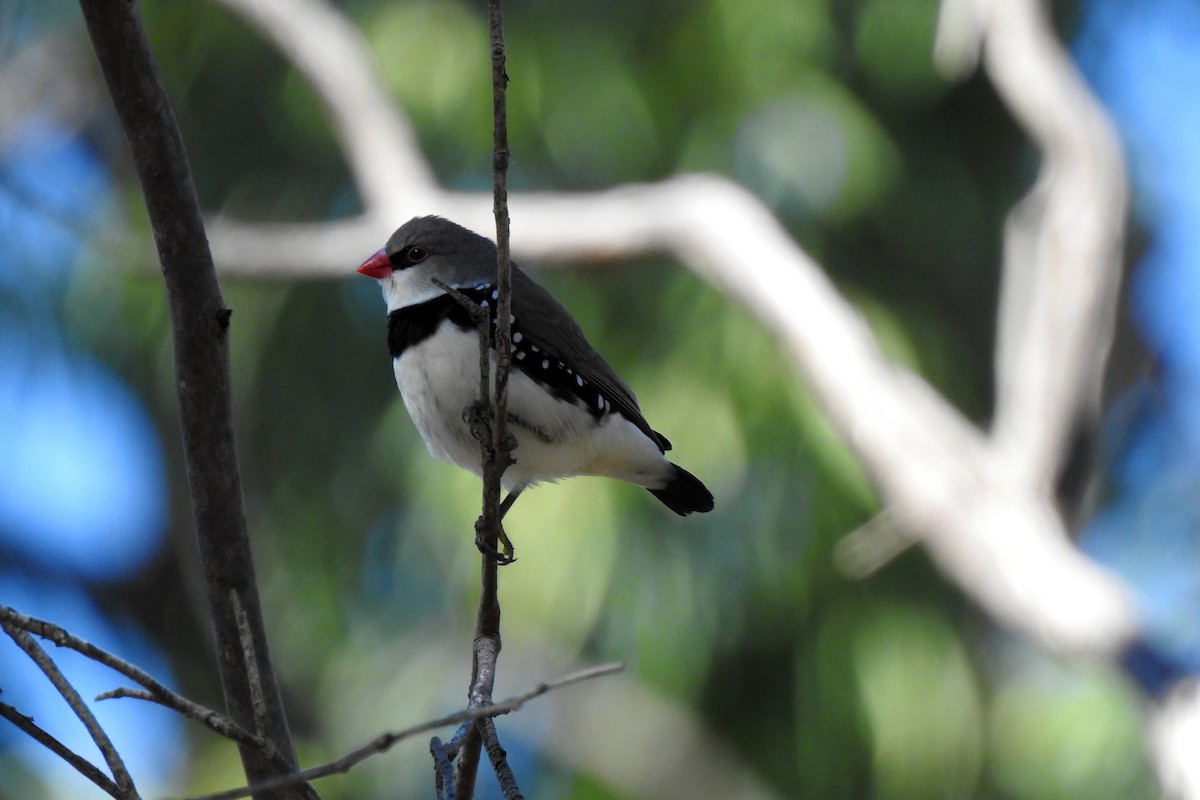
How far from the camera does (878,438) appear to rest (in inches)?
244

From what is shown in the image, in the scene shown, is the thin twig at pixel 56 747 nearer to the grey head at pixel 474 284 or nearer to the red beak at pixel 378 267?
the grey head at pixel 474 284

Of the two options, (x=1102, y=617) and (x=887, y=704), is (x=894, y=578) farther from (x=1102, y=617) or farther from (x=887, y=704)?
(x=1102, y=617)

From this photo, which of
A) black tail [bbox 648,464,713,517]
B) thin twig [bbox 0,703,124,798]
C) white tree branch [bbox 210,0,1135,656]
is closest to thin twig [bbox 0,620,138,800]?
thin twig [bbox 0,703,124,798]

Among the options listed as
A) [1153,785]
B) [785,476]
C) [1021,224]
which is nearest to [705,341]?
[785,476]

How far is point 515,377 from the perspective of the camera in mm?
3607

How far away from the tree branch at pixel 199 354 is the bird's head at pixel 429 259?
160 cm

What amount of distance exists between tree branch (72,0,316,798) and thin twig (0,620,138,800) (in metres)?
0.30

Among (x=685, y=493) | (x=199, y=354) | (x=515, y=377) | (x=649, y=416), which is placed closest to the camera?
(x=199, y=354)

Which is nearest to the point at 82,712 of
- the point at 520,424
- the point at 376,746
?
the point at 376,746

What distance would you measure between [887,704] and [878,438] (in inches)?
95.0

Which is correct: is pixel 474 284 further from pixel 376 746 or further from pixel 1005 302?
pixel 1005 302

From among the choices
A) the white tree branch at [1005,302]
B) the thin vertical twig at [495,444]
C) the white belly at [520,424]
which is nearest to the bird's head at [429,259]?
the white belly at [520,424]

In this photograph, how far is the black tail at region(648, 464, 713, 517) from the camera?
162 inches

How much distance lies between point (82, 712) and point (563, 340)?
213 centimetres
